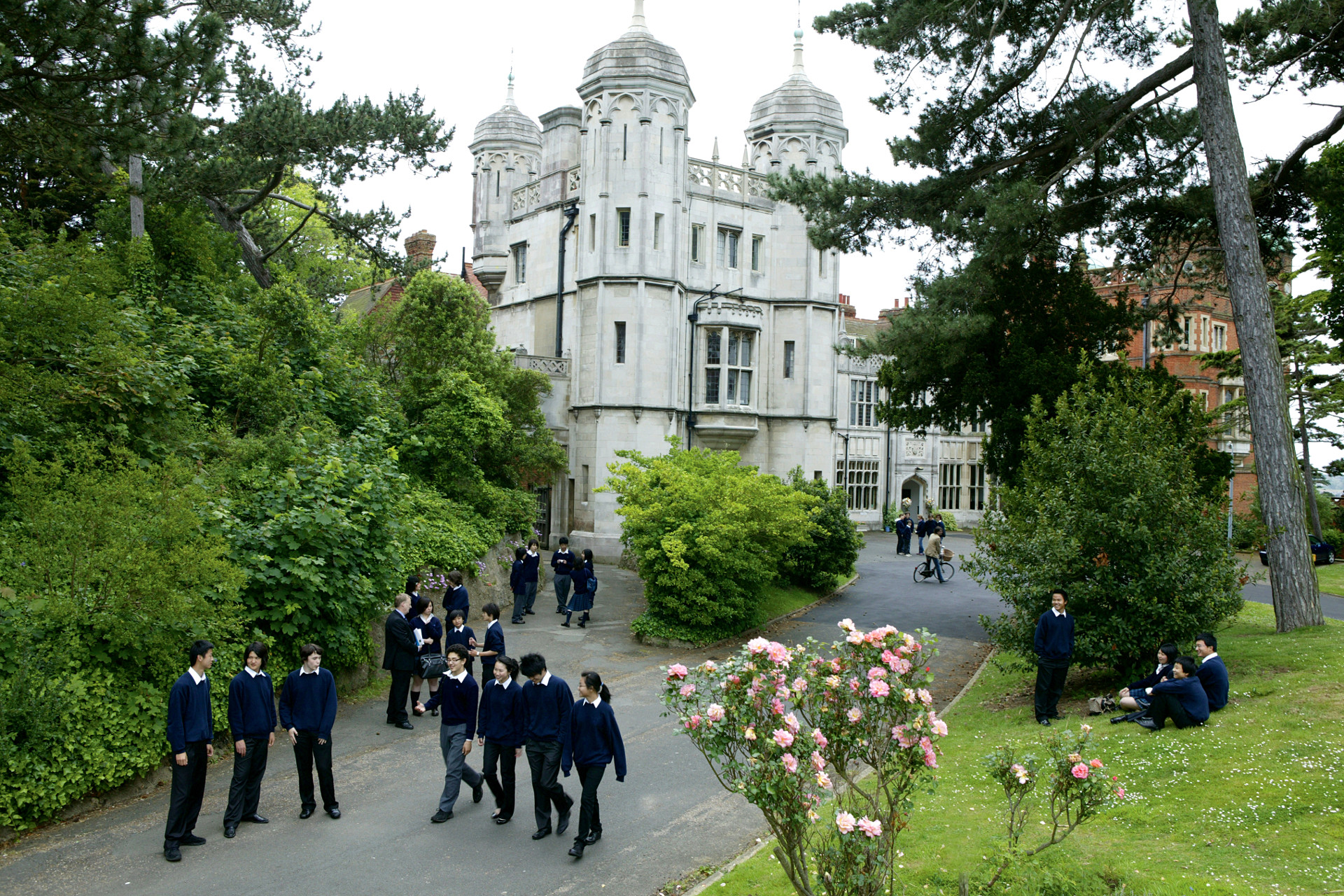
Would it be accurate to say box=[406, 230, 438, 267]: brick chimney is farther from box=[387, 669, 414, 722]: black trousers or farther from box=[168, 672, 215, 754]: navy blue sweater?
box=[168, 672, 215, 754]: navy blue sweater

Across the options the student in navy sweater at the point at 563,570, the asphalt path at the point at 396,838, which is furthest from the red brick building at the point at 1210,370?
the asphalt path at the point at 396,838

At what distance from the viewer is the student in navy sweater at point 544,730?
8234 mm

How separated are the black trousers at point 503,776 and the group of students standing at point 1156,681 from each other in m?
7.16

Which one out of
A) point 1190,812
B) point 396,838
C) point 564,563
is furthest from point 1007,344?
point 396,838

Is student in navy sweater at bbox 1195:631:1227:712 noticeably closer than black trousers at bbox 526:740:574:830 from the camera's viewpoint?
No

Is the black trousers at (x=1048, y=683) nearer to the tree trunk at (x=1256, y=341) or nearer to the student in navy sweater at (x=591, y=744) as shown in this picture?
the tree trunk at (x=1256, y=341)

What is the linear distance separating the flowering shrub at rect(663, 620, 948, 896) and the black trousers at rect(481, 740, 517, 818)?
2961 mm

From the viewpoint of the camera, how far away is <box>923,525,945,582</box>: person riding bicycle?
1030 inches

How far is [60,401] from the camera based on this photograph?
1169 cm

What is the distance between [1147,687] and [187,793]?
1103cm

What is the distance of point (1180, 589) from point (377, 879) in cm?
1074

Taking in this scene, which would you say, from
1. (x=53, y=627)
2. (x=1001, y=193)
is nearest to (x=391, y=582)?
(x=53, y=627)

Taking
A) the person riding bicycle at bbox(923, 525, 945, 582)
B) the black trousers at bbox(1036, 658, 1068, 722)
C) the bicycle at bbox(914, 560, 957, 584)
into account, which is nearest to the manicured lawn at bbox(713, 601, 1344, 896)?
the black trousers at bbox(1036, 658, 1068, 722)

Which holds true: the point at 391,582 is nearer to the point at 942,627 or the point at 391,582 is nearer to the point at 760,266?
the point at 942,627
